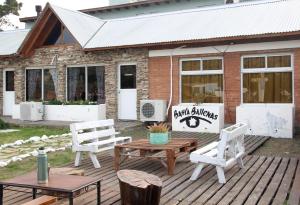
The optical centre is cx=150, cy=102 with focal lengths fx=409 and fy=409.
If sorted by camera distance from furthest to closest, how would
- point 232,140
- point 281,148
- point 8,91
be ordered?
point 8,91 → point 281,148 → point 232,140

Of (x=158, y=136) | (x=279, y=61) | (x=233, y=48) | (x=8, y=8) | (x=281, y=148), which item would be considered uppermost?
(x=8, y=8)

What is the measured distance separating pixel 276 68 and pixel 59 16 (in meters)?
9.14

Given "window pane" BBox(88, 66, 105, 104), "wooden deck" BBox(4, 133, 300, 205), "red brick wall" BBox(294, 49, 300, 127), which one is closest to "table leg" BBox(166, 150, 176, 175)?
"wooden deck" BBox(4, 133, 300, 205)

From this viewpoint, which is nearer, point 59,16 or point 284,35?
point 284,35

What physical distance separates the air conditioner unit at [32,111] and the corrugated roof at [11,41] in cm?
326

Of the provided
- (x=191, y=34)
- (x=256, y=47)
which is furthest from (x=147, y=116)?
(x=256, y=47)

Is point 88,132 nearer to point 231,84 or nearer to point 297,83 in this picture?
point 231,84

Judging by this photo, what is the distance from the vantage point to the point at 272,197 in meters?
5.49

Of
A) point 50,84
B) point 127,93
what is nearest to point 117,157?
point 127,93

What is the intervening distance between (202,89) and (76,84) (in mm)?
5763

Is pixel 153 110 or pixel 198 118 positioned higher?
pixel 153 110

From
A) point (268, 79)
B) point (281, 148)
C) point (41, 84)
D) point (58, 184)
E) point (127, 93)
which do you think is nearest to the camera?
point (58, 184)

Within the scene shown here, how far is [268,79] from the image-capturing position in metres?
13.2

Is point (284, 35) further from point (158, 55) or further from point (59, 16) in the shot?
point (59, 16)
